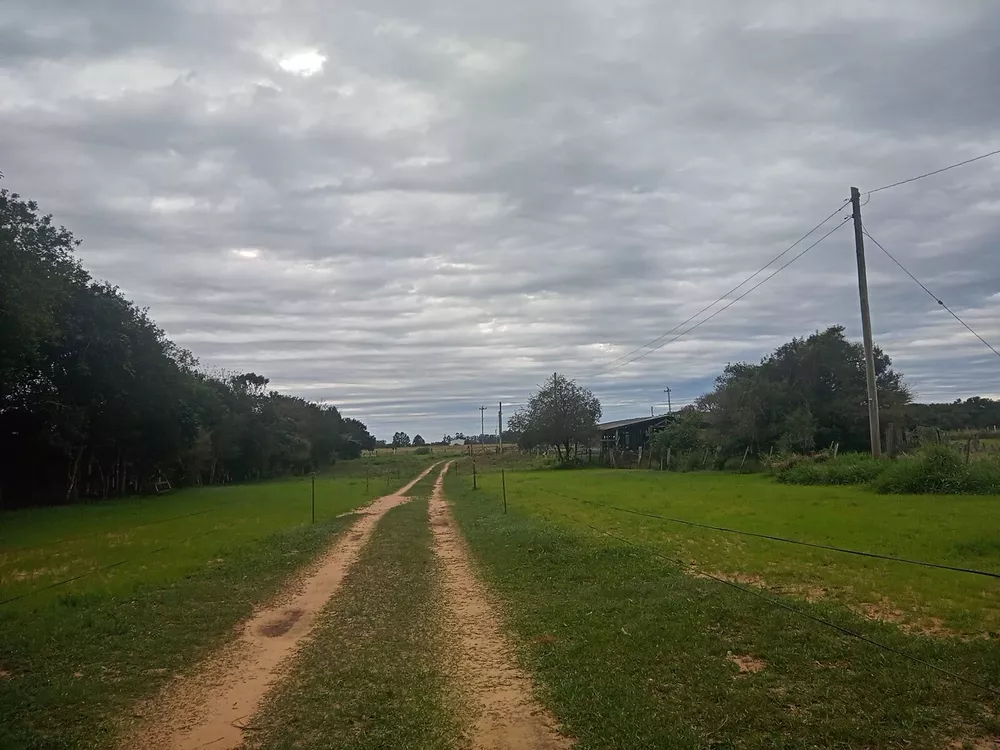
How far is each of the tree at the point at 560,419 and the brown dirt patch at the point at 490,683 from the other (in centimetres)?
5773

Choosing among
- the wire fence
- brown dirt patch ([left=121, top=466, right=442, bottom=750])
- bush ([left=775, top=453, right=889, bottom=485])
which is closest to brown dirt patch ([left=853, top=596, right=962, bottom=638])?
the wire fence

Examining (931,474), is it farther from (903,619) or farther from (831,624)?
(831,624)

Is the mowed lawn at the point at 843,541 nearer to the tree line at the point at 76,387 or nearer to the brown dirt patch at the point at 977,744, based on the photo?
the brown dirt patch at the point at 977,744

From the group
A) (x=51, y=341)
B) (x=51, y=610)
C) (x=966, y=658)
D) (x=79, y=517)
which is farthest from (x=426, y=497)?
(x=966, y=658)

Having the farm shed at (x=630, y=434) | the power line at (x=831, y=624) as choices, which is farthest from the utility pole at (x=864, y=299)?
the farm shed at (x=630, y=434)

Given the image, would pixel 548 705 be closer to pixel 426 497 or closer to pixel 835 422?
pixel 426 497

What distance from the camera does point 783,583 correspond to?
1043cm

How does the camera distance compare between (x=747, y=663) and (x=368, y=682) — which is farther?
(x=368, y=682)

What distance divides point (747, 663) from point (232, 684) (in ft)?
17.5

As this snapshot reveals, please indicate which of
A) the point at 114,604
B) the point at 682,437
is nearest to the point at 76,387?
the point at 114,604

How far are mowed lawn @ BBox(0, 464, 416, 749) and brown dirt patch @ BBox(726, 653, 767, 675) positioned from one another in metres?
5.72

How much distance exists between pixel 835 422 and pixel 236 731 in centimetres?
4596

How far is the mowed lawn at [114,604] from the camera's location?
262 inches

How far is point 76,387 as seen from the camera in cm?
3391
